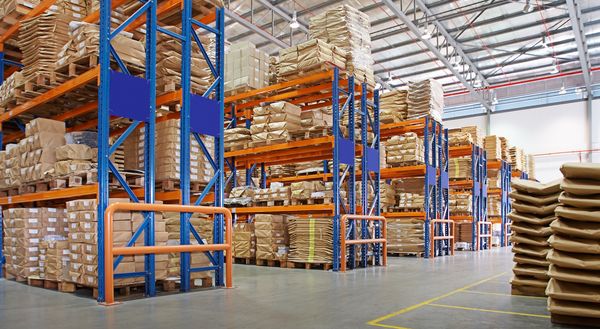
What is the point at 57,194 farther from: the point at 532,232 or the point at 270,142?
the point at 532,232

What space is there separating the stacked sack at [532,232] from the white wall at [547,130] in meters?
21.7

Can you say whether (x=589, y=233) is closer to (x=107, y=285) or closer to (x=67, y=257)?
(x=107, y=285)

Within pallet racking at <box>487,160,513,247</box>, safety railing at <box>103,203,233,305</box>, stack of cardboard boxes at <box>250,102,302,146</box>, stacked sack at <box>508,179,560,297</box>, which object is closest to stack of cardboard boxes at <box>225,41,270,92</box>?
stack of cardboard boxes at <box>250,102,302,146</box>

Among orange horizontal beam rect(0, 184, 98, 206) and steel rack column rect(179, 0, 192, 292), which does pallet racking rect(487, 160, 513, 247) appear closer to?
steel rack column rect(179, 0, 192, 292)

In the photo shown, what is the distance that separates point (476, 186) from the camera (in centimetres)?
1712

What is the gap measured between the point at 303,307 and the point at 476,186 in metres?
13.0

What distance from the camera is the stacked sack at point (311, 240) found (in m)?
10.1

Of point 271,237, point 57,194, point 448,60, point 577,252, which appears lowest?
point 271,237

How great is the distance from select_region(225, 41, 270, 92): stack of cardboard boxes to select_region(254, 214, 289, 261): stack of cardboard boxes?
10.3 ft

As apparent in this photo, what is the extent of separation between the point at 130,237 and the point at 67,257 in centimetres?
131

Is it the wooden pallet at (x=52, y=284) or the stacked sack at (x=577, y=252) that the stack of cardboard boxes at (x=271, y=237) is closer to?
the wooden pallet at (x=52, y=284)

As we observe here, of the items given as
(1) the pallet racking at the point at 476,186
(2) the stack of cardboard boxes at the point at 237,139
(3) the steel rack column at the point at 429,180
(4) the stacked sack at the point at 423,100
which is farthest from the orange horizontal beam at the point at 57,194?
(1) the pallet racking at the point at 476,186

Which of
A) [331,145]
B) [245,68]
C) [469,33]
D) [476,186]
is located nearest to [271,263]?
[331,145]

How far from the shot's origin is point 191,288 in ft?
23.4
